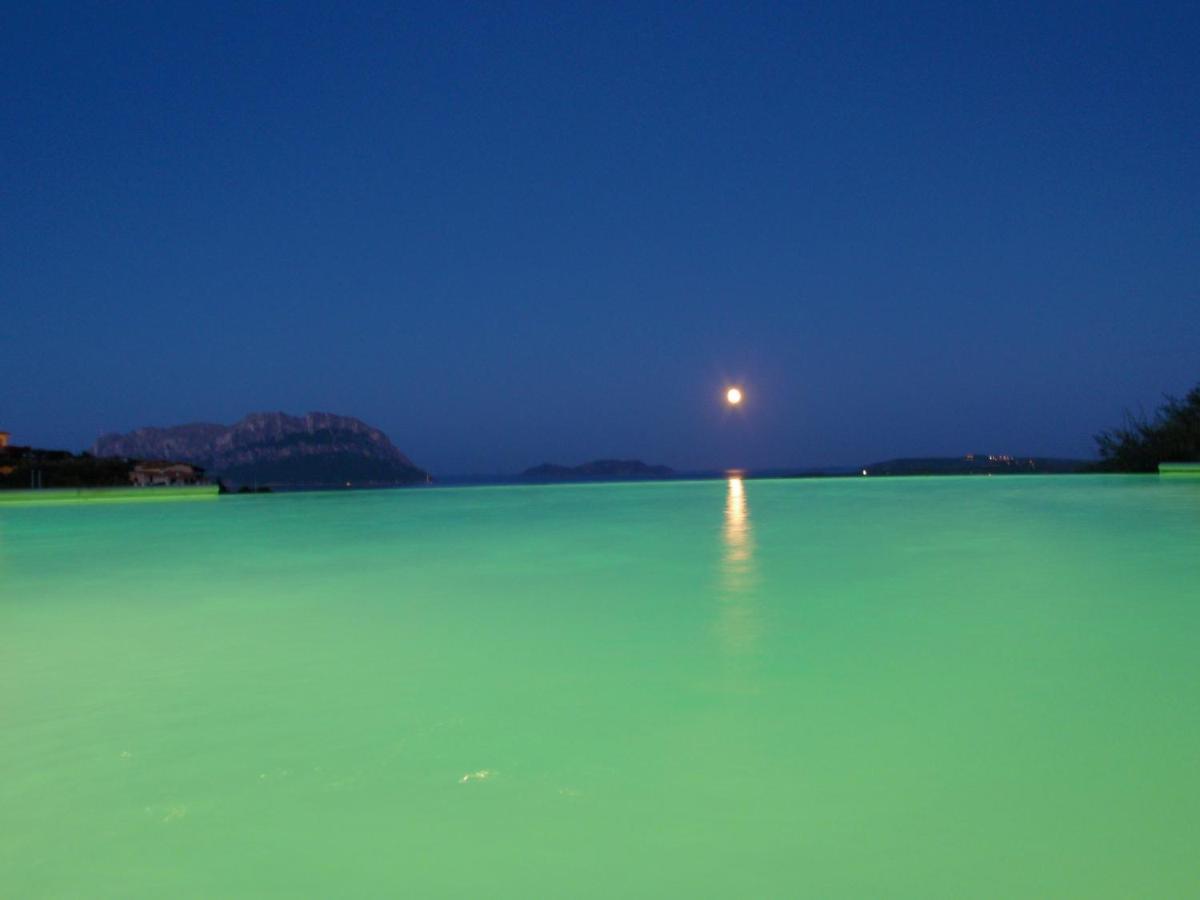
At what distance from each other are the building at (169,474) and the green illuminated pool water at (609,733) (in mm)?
10849

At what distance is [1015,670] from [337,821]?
1.66 metres

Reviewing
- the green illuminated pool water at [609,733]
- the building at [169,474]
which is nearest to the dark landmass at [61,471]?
the building at [169,474]

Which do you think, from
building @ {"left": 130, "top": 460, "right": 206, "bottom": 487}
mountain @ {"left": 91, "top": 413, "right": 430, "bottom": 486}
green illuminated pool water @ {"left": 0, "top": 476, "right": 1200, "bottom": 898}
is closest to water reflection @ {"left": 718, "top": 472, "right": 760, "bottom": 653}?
green illuminated pool water @ {"left": 0, "top": 476, "right": 1200, "bottom": 898}

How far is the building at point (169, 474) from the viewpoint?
45.7ft

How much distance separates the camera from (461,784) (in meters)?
1.43

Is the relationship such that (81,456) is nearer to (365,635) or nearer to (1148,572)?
(365,635)

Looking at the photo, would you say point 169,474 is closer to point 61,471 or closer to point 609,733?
point 61,471

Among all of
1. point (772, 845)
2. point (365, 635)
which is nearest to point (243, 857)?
point (772, 845)

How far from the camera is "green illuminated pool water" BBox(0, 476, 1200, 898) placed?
3.83ft

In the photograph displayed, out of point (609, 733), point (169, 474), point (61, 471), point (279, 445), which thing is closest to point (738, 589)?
point (609, 733)

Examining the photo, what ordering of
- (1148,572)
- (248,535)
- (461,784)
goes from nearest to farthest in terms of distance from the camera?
(461,784), (1148,572), (248,535)

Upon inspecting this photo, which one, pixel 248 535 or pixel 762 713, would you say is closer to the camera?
pixel 762 713

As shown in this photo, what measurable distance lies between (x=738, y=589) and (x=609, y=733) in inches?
73.4

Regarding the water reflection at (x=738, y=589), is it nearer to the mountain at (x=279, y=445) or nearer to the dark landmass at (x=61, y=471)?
the dark landmass at (x=61, y=471)
